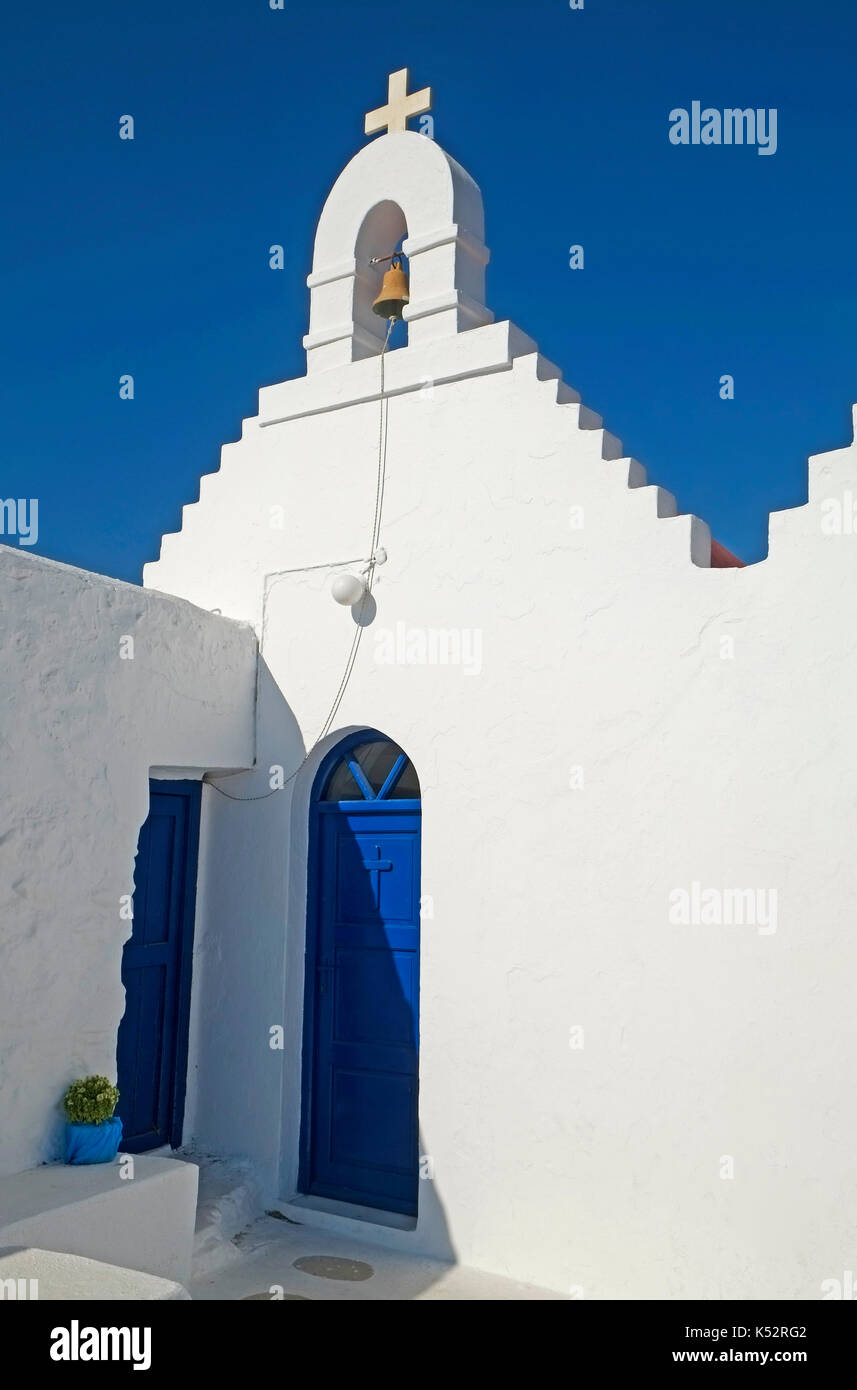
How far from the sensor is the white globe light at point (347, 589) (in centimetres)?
665

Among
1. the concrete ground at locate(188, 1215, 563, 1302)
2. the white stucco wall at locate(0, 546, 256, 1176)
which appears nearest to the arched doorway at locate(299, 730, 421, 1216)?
the concrete ground at locate(188, 1215, 563, 1302)

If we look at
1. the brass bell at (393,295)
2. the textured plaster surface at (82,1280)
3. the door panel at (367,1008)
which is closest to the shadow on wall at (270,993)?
the door panel at (367,1008)

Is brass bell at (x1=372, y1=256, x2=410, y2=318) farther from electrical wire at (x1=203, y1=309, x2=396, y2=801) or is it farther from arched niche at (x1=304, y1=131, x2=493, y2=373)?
electrical wire at (x1=203, y1=309, x2=396, y2=801)

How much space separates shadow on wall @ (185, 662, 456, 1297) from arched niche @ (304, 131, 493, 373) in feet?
7.79

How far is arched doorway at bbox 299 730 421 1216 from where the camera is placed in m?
6.43

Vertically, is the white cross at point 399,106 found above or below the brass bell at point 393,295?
above

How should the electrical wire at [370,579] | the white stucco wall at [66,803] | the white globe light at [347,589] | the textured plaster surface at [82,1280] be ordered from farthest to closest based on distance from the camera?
the electrical wire at [370,579] → the white globe light at [347,589] → the white stucco wall at [66,803] → the textured plaster surface at [82,1280]

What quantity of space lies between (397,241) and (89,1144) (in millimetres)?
6106

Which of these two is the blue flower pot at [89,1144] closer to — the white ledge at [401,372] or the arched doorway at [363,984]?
the arched doorway at [363,984]

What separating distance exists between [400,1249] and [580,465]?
14.7ft

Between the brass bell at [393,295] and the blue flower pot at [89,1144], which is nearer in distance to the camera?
the blue flower pot at [89,1144]

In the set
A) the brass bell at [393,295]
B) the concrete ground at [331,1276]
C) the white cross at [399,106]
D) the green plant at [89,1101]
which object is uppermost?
the white cross at [399,106]

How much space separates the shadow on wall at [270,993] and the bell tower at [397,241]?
2388mm

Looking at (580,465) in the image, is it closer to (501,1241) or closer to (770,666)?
(770,666)
